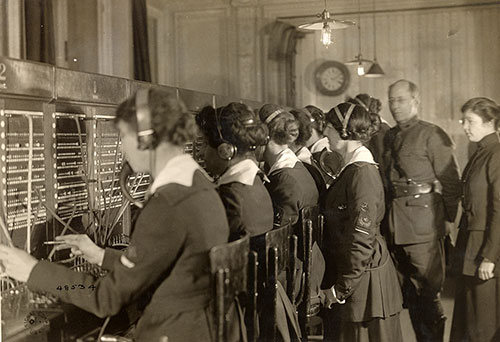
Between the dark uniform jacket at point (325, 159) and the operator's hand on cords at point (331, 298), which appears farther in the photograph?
the dark uniform jacket at point (325, 159)

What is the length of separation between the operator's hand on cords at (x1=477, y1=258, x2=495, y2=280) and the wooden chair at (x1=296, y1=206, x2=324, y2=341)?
895 mm

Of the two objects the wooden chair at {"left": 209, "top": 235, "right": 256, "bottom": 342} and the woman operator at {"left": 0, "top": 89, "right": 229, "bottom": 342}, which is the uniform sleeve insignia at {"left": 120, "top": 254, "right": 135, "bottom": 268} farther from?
the wooden chair at {"left": 209, "top": 235, "right": 256, "bottom": 342}

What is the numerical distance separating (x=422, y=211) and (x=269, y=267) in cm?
197

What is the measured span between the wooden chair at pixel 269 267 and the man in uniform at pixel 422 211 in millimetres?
1722

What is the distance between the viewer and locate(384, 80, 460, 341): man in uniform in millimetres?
3842

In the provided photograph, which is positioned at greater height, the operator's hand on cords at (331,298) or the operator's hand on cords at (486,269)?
the operator's hand on cords at (486,269)

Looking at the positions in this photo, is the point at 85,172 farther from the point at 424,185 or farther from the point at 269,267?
the point at 424,185

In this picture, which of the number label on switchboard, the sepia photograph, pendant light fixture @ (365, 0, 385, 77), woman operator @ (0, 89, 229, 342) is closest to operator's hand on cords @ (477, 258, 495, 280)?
the sepia photograph

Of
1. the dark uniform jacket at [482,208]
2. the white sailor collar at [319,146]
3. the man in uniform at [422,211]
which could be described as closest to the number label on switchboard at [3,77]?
the dark uniform jacket at [482,208]

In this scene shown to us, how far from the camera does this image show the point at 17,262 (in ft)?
5.34

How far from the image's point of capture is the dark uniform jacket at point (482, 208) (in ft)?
10.2

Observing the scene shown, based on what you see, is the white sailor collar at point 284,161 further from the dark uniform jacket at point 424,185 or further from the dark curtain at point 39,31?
the dark curtain at point 39,31

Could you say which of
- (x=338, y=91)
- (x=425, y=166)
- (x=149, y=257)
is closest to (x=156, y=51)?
(x=338, y=91)

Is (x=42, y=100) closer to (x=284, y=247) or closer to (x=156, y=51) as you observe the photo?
(x=284, y=247)
